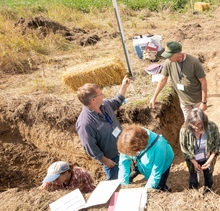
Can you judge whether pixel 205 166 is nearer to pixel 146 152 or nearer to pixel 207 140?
pixel 207 140

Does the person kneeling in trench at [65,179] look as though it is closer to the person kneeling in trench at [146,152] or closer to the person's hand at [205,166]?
the person kneeling in trench at [146,152]

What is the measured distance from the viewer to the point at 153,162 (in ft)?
8.93

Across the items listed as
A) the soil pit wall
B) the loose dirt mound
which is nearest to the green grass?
the loose dirt mound

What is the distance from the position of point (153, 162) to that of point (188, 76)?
156cm

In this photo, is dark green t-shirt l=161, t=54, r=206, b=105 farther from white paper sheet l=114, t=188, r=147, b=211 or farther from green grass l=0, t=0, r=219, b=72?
green grass l=0, t=0, r=219, b=72

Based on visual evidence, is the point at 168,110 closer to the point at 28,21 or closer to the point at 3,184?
the point at 3,184

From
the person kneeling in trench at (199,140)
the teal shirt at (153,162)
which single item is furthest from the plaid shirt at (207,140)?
the teal shirt at (153,162)

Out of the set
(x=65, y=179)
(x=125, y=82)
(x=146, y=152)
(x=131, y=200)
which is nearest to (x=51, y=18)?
(x=125, y=82)

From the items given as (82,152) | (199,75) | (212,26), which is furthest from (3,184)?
(212,26)

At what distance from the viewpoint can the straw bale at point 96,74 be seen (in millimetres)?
5734

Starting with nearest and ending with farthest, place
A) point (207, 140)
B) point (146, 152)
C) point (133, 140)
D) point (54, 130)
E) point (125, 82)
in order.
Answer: point (133, 140) → point (146, 152) → point (207, 140) → point (125, 82) → point (54, 130)

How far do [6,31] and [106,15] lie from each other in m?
6.33

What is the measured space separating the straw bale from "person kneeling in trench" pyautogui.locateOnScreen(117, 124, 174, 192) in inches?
128

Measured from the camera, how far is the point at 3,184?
5.17 m
